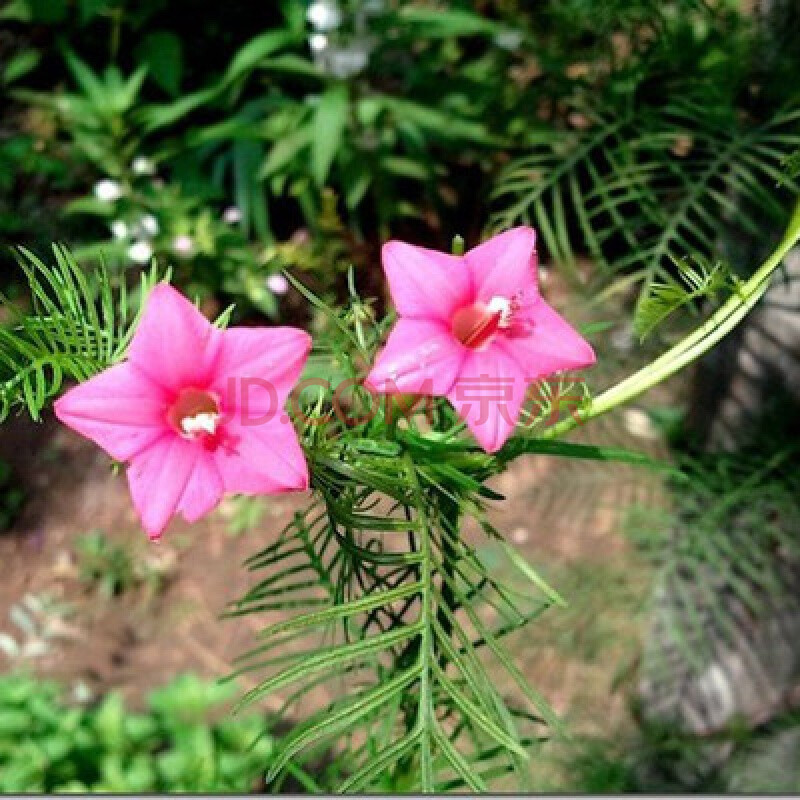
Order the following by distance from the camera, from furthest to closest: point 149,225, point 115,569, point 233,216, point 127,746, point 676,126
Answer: point 233,216, point 149,225, point 115,569, point 127,746, point 676,126

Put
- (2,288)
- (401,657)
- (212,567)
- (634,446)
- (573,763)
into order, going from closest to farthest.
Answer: (401,657)
(573,763)
(634,446)
(212,567)
(2,288)

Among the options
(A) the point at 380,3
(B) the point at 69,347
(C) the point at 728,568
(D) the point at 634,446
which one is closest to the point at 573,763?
(C) the point at 728,568

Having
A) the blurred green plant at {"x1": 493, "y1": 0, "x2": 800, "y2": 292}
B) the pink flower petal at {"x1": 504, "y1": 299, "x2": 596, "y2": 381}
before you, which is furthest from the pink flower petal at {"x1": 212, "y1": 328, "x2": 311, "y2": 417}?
the blurred green plant at {"x1": 493, "y1": 0, "x2": 800, "y2": 292}

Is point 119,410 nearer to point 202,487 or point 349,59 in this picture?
point 202,487

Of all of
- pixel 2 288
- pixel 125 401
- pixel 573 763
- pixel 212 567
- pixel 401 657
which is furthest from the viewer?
pixel 2 288

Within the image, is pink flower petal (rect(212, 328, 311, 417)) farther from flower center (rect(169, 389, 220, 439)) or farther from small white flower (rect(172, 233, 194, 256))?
small white flower (rect(172, 233, 194, 256))

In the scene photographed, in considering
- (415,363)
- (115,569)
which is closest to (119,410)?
(415,363)

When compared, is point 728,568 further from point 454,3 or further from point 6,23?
point 6,23
